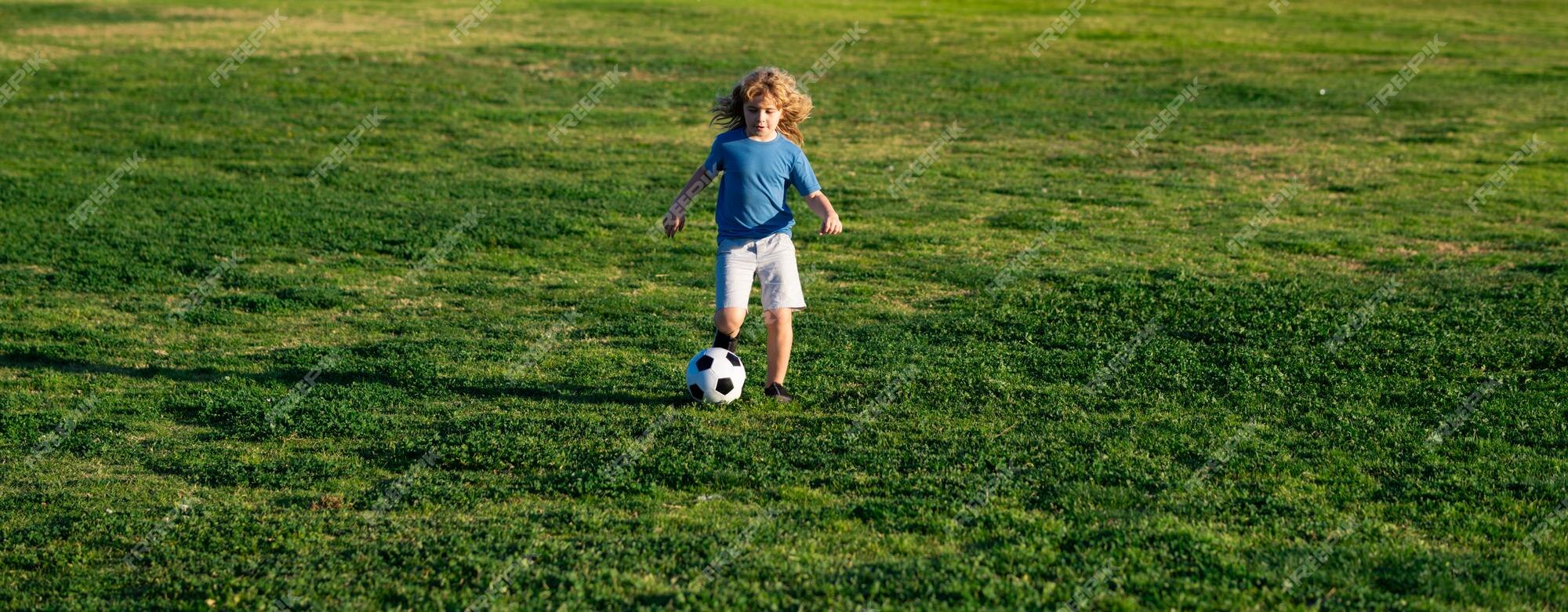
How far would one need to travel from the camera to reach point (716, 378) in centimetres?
785

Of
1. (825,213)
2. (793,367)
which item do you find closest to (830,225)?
(825,213)

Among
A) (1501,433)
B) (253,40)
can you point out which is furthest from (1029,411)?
(253,40)

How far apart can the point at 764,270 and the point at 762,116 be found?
0.89m

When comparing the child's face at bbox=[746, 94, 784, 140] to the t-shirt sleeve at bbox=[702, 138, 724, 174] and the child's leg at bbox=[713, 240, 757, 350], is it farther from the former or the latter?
the child's leg at bbox=[713, 240, 757, 350]

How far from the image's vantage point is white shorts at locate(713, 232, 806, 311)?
782cm

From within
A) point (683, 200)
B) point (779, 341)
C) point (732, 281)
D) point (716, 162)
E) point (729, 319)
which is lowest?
point (779, 341)

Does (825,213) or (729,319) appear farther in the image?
(729,319)

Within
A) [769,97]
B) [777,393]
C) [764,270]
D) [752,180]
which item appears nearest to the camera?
[769,97]

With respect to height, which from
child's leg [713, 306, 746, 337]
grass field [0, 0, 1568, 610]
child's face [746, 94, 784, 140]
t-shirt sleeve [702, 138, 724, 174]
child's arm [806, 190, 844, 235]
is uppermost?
child's face [746, 94, 784, 140]

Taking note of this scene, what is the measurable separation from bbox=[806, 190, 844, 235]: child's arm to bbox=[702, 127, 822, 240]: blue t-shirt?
103 mm

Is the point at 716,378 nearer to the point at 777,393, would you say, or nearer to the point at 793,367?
the point at 777,393

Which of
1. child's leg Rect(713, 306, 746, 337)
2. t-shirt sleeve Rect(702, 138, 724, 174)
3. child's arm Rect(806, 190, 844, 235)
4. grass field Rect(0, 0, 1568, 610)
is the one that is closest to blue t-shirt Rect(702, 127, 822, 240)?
t-shirt sleeve Rect(702, 138, 724, 174)

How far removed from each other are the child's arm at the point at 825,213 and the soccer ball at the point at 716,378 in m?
0.94

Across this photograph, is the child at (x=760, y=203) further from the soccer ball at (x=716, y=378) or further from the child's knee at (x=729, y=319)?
the soccer ball at (x=716, y=378)
